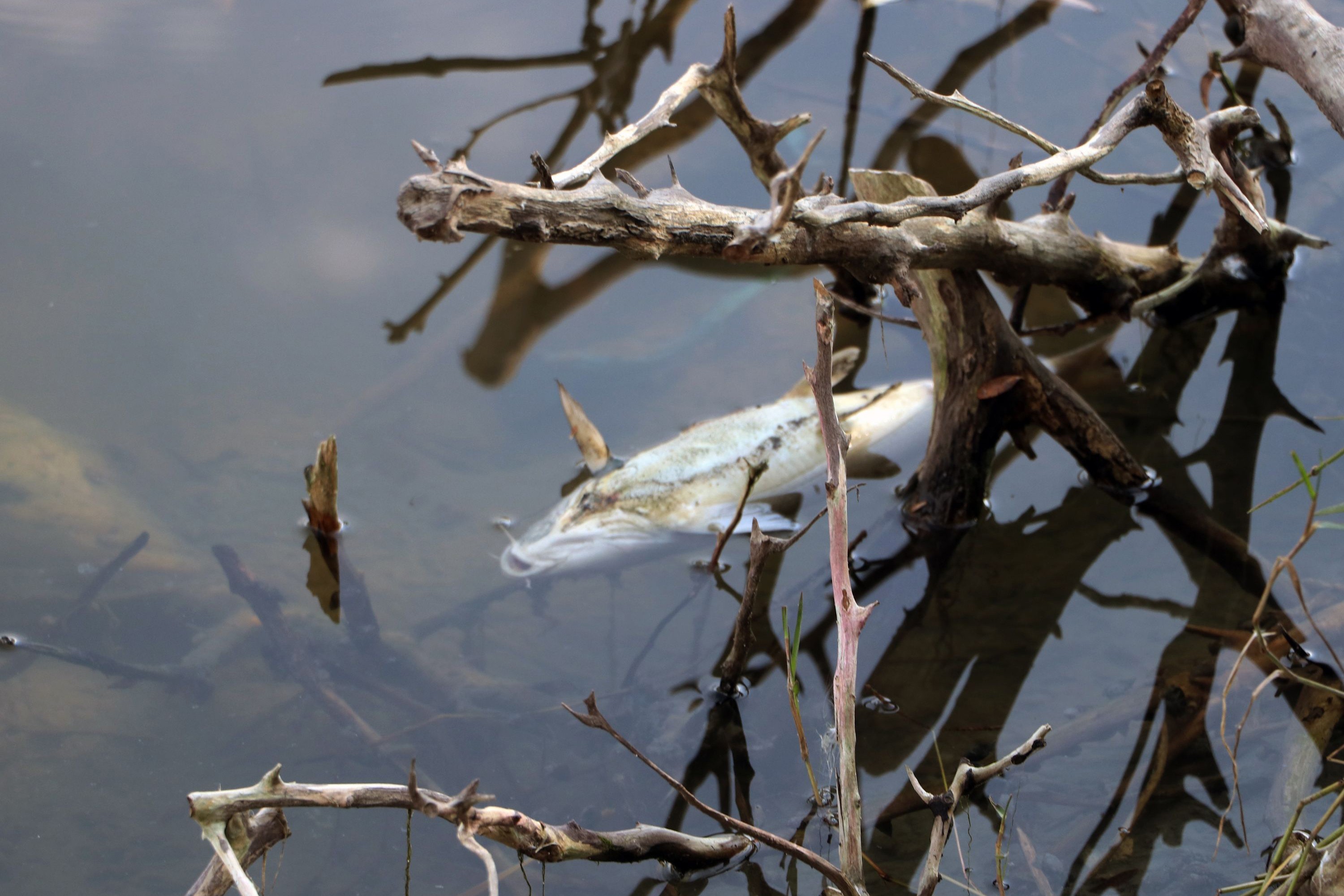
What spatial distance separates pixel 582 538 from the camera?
113 inches

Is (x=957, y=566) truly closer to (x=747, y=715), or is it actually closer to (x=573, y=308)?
(x=747, y=715)

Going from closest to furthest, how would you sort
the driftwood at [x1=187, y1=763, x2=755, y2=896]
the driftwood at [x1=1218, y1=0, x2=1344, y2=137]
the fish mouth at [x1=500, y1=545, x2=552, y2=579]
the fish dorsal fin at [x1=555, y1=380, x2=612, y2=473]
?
the driftwood at [x1=187, y1=763, x2=755, y2=896] < the driftwood at [x1=1218, y1=0, x2=1344, y2=137] < the fish mouth at [x1=500, y1=545, x2=552, y2=579] < the fish dorsal fin at [x1=555, y1=380, x2=612, y2=473]

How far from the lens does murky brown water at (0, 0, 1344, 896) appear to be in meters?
2.34

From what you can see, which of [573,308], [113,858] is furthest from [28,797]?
[573,308]

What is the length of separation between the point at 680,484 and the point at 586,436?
33 centimetres

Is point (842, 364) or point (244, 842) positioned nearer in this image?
point (244, 842)

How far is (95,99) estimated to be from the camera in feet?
13.9

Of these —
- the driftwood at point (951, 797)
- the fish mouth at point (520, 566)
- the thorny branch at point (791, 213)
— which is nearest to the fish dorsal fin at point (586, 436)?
the fish mouth at point (520, 566)

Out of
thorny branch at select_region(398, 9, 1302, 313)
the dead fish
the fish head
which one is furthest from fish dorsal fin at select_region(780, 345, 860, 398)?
the fish head

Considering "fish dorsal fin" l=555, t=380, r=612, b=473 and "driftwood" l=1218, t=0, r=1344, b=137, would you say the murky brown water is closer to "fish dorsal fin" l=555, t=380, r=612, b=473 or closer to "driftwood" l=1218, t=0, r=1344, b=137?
"fish dorsal fin" l=555, t=380, r=612, b=473

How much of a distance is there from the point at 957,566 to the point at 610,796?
4.16ft

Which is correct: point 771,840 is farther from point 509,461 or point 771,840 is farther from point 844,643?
point 509,461

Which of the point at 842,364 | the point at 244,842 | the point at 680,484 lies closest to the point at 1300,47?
the point at 842,364

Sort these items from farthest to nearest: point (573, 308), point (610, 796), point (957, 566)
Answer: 1. point (573, 308)
2. point (957, 566)
3. point (610, 796)
